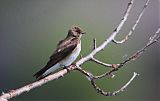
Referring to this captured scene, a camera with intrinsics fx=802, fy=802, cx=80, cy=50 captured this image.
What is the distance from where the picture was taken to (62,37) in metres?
11.8

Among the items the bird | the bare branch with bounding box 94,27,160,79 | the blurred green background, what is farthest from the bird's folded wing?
the blurred green background

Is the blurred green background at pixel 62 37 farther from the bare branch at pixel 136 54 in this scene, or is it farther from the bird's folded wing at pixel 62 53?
the bare branch at pixel 136 54

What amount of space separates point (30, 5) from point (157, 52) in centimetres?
394

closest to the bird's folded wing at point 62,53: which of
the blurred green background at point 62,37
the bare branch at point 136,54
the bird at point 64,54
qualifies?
the bird at point 64,54

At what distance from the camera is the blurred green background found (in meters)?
10.6

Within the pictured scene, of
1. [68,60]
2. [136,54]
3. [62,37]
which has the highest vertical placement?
[62,37]

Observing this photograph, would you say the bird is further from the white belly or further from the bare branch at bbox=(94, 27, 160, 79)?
the bare branch at bbox=(94, 27, 160, 79)

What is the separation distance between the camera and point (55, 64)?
4.84 metres

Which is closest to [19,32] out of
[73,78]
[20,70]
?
[20,70]

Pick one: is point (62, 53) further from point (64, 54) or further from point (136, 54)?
point (136, 54)

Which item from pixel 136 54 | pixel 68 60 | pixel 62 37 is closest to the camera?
pixel 136 54

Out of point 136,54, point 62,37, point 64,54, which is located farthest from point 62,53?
point 62,37

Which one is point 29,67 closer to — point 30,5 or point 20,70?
point 20,70

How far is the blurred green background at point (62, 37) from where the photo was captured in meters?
10.6
